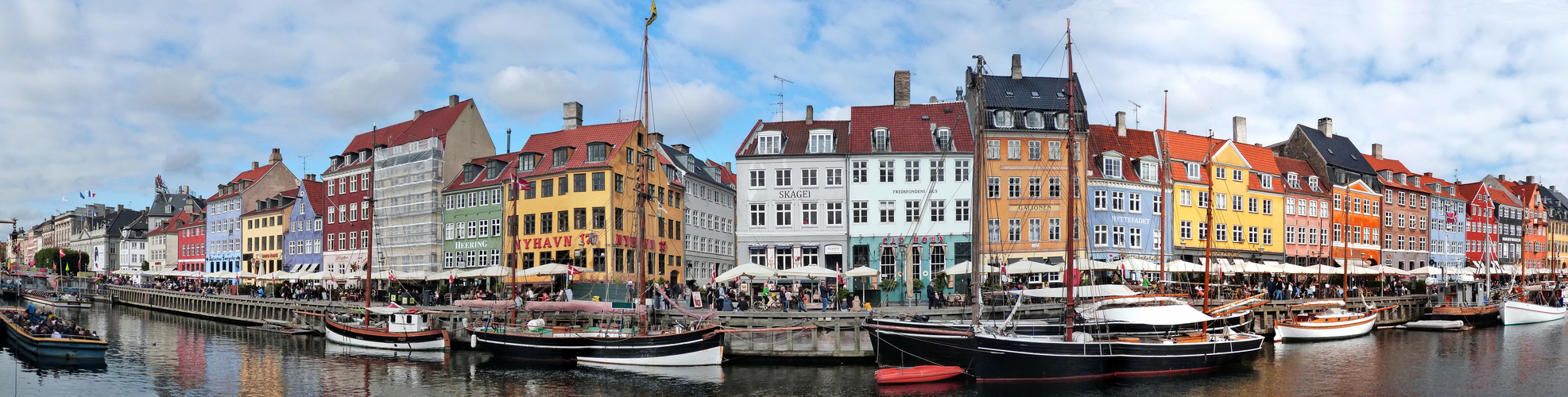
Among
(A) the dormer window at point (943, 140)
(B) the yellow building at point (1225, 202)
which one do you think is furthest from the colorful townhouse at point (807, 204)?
(B) the yellow building at point (1225, 202)

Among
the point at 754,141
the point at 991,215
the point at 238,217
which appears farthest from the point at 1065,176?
the point at 238,217

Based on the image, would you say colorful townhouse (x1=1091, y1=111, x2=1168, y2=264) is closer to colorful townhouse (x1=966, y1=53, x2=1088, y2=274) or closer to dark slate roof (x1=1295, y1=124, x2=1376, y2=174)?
colorful townhouse (x1=966, y1=53, x2=1088, y2=274)

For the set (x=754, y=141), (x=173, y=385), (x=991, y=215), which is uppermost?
(x=754, y=141)

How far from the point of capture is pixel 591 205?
62094mm

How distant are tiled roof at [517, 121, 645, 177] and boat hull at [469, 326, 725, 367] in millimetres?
22167

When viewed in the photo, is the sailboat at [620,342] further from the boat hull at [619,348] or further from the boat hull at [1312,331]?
the boat hull at [1312,331]

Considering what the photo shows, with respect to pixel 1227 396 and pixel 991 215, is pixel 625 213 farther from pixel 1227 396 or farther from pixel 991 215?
pixel 1227 396

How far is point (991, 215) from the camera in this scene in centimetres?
6059

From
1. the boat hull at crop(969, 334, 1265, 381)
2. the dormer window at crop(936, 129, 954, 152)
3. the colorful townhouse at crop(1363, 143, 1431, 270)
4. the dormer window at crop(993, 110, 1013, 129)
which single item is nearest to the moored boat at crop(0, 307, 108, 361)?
the boat hull at crop(969, 334, 1265, 381)

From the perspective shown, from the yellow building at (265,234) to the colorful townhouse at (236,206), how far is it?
2.38 ft

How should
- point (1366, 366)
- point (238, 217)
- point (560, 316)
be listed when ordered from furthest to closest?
1. point (238, 217)
2. point (560, 316)
3. point (1366, 366)

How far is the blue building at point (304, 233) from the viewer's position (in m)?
83.2

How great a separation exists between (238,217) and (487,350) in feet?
209

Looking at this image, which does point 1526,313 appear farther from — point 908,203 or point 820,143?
point 820,143
